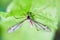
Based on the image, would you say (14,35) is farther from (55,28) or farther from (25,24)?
(55,28)

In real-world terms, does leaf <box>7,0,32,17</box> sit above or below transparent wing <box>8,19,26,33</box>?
above

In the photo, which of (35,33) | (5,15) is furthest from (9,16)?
(35,33)

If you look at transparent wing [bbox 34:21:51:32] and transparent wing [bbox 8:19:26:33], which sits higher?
transparent wing [bbox 8:19:26:33]

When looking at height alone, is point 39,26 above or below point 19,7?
below

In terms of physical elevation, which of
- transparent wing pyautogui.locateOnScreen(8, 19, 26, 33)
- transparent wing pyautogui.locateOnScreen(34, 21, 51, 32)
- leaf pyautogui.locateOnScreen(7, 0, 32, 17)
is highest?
leaf pyautogui.locateOnScreen(7, 0, 32, 17)

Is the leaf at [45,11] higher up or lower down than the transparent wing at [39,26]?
higher up

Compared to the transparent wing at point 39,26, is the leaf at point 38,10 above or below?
above

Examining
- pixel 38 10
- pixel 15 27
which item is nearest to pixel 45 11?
pixel 38 10

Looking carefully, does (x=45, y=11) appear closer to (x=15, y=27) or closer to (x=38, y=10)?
(x=38, y=10)

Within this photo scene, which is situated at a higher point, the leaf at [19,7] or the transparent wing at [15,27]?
the leaf at [19,7]

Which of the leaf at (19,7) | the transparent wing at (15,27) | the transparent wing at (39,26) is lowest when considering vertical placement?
the transparent wing at (39,26)

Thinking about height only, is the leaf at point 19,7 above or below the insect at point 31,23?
above

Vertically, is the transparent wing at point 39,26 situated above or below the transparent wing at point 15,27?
below
